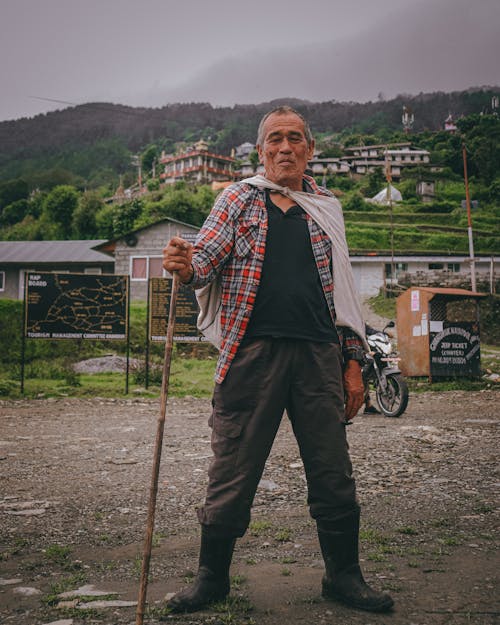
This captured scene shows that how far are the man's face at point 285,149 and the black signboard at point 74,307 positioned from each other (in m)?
8.39

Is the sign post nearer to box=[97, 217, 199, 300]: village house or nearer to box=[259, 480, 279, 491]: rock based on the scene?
box=[259, 480, 279, 491]: rock

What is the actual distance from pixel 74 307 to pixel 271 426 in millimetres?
8949

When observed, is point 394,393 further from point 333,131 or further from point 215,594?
point 333,131

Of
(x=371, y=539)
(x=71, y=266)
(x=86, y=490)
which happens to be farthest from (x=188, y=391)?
(x=71, y=266)

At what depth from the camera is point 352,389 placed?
2834mm

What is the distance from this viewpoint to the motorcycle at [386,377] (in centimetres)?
880

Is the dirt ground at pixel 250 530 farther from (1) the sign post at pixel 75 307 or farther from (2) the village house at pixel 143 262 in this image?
(2) the village house at pixel 143 262

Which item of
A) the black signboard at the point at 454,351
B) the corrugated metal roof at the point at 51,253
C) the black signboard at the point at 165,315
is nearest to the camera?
the black signboard at the point at 165,315

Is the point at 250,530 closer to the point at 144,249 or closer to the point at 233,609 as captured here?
the point at 233,609

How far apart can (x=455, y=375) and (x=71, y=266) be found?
31.2 meters

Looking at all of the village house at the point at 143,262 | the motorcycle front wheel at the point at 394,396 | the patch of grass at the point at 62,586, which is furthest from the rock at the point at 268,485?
the village house at the point at 143,262

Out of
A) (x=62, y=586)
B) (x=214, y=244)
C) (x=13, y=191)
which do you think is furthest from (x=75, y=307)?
(x=13, y=191)

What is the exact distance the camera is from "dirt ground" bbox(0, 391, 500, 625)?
257cm

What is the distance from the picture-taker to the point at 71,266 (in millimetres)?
39469
